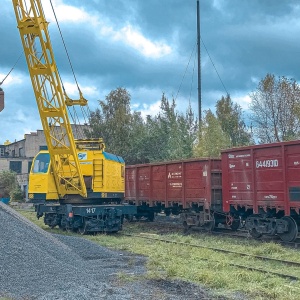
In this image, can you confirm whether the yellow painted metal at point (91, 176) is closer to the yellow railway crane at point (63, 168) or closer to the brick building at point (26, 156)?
the yellow railway crane at point (63, 168)

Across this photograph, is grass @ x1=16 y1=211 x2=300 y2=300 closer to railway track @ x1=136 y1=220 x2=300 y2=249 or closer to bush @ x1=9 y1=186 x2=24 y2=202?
railway track @ x1=136 y1=220 x2=300 y2=249

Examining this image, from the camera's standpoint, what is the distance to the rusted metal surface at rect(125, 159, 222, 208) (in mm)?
18812

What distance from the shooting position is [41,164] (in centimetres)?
1905

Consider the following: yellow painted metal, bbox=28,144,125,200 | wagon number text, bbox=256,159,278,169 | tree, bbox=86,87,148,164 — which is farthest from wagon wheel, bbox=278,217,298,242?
tree, bbox=86,87,148,164

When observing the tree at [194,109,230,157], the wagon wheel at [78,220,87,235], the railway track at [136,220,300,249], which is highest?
the tree at [194,109,230,157]

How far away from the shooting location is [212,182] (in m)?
18.8

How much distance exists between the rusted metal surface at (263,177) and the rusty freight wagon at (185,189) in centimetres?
106

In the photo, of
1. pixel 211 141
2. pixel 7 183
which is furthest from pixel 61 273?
pixel 7 183

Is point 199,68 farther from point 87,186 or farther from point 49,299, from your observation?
point 49,299

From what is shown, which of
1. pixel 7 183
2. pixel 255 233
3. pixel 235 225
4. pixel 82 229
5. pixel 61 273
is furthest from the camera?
pixel 7 183

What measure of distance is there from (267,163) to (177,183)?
5642mm

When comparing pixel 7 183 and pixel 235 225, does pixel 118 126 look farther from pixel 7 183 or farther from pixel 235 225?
pixel 235 225

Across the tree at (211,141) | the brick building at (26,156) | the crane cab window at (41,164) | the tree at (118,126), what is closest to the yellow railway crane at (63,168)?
the crane cab window at (41,164)

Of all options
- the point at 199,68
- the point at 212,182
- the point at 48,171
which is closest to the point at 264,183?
the point at 212,182
